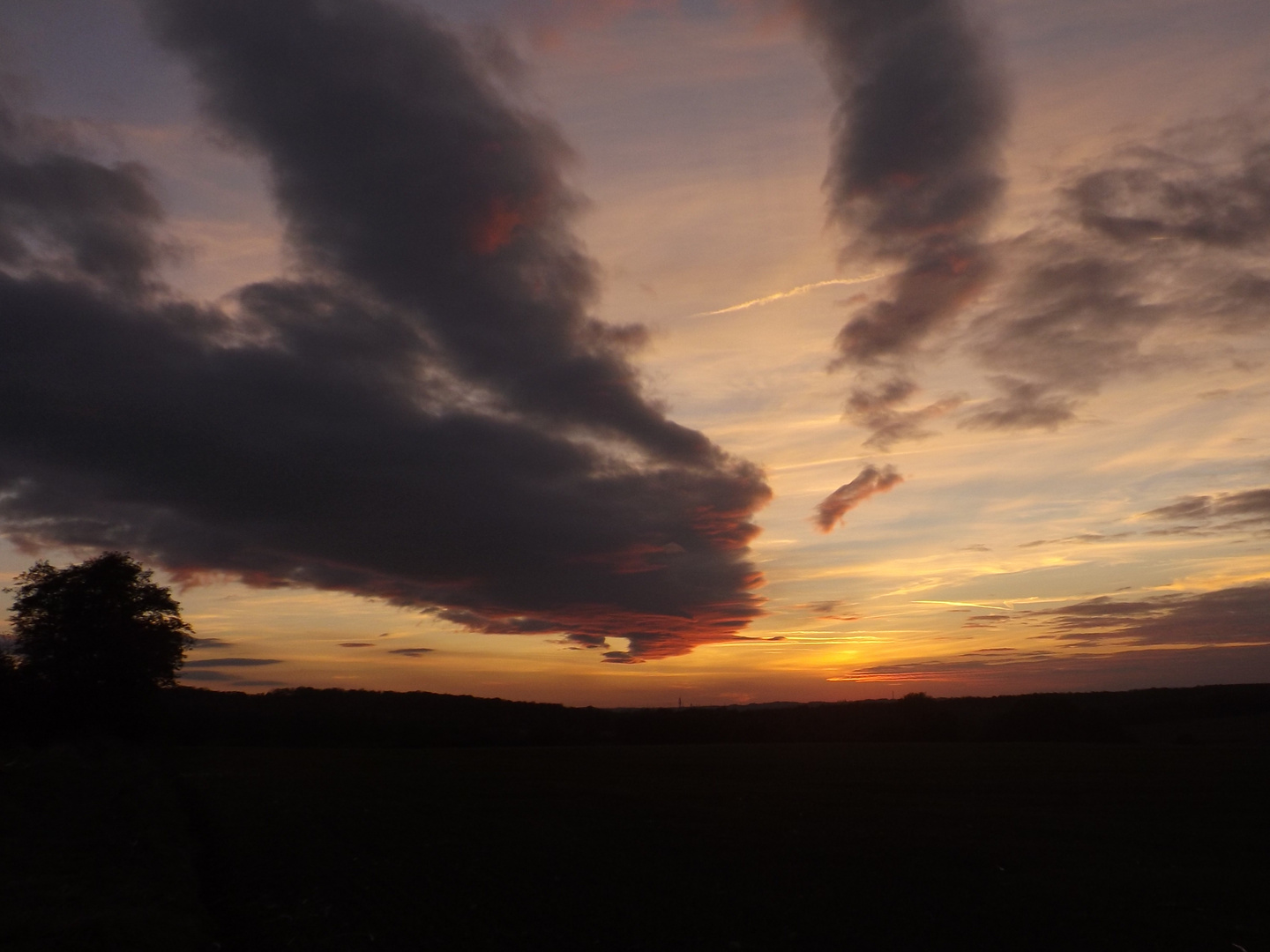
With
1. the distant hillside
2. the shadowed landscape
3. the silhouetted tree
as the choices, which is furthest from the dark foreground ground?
the distant hillside

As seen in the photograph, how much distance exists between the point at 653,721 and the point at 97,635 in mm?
78430

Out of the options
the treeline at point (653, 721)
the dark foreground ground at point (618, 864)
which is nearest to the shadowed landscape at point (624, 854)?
the dark foreground ground at point (618, 864)

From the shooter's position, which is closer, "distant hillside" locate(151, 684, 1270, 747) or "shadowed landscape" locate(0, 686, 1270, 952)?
"shadowed landscape" locate(0, 686, 1270, 952)

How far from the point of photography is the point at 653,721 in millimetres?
127125

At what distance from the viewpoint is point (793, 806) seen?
121ft

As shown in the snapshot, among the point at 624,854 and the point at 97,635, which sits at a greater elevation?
the point at 97,635

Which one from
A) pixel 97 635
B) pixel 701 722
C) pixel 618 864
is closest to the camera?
pixel 618 864

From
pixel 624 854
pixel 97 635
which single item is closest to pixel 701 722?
pixel 97 635

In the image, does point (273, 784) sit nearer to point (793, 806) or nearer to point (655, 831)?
point (655, 831)

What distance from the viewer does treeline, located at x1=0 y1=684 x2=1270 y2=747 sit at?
8800 centimetres

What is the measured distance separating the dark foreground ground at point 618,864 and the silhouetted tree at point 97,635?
28.9 m

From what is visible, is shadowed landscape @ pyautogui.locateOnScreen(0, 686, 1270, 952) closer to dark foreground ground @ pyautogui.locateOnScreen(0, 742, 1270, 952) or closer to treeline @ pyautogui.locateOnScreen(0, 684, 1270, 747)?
dark foreground ground @ pyautogui.locateOnScreen(0, 742, 1270, 952)

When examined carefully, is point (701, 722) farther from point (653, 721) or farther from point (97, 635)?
point (97, 635)

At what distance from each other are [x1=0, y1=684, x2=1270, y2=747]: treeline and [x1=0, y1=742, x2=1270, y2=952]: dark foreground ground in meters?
44.5
